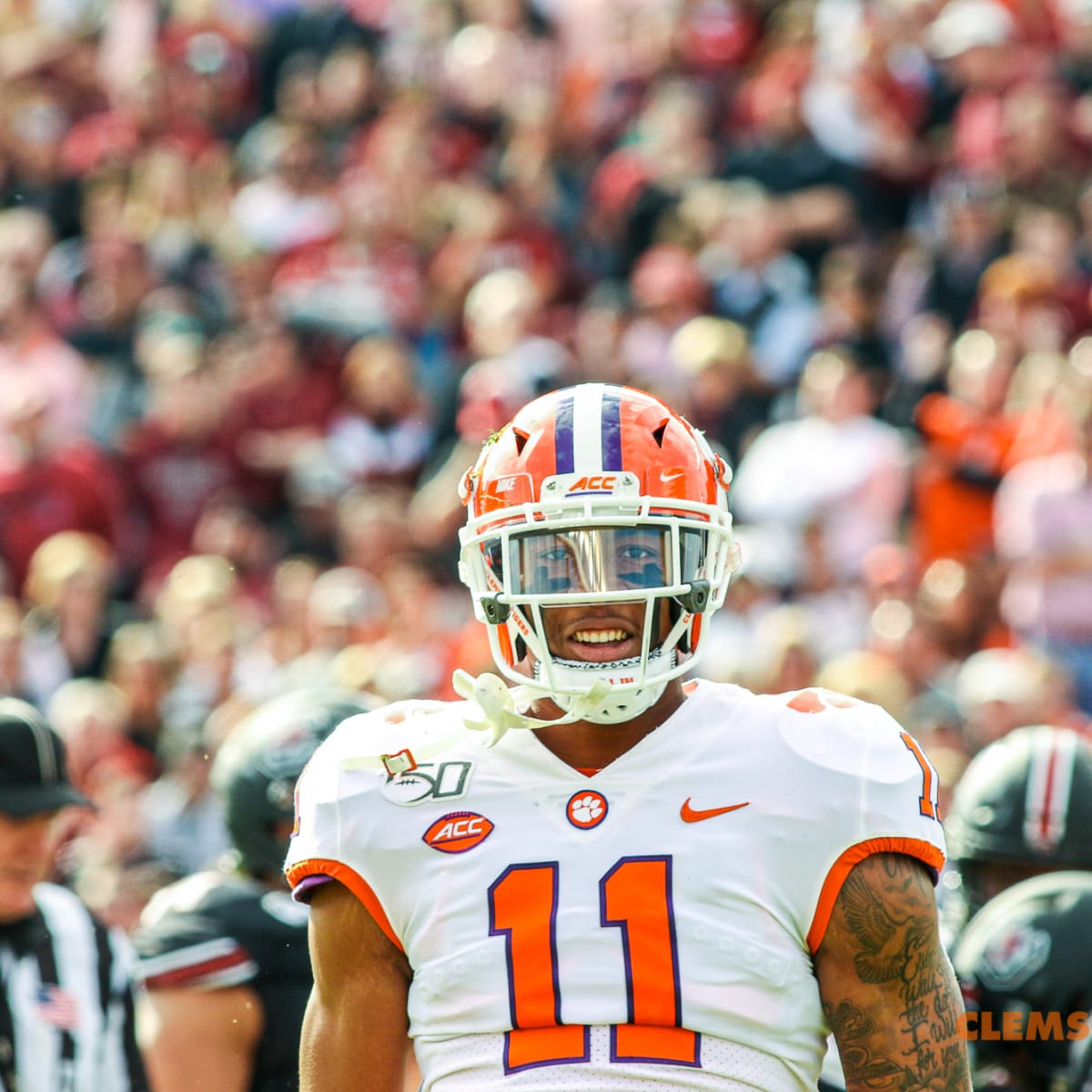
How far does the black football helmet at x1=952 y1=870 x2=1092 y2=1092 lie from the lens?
3.86 m

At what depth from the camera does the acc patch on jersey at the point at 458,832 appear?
292cm

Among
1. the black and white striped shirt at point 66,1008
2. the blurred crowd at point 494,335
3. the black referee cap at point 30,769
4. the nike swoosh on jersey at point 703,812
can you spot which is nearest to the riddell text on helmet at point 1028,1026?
the nike swoosh on jersey at point 703,812

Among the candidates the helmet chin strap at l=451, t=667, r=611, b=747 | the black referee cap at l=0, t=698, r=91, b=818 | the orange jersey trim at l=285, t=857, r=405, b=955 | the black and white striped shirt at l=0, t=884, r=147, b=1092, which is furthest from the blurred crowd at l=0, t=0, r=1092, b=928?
the orange jersey trim at l=285, t=857, r=405, b=955

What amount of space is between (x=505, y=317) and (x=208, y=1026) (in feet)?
20.1

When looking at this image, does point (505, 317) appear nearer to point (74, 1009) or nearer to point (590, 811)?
point (74, 1009)

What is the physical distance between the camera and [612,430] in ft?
10.2

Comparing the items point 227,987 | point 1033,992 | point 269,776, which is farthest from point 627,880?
point 269,776

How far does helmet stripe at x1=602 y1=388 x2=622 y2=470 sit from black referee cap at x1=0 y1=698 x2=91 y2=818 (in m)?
1.69

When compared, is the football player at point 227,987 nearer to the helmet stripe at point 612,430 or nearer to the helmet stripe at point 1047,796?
the helmet stripe at point 1047,796

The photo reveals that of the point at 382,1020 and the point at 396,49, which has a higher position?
the point at 396,49

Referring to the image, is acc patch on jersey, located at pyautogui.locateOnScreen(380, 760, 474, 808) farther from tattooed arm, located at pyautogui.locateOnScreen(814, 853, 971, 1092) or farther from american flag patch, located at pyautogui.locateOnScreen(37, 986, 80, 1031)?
american flag patch, located at pyautogui.locateOnScreen(37, 986, 80, 1031)

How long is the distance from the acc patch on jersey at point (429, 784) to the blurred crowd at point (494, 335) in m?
3.59

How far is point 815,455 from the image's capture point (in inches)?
351

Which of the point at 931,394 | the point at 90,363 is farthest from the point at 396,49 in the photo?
the point at 931,394
